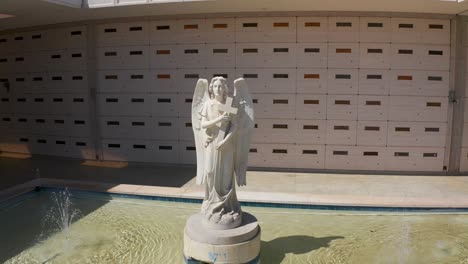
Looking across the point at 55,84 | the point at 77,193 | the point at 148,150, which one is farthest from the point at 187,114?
the point at 55,84

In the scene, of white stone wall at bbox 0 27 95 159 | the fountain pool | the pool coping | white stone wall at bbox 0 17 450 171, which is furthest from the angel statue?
white stone wall at bbox 0 27 95 159

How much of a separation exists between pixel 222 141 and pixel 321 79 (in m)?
5.78

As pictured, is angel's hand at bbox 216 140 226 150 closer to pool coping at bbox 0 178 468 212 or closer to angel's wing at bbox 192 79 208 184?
angel's wing at bbox 192 79 208 184

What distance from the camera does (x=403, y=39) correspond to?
9070 mm

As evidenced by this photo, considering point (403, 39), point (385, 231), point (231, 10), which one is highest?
point (231, 10)

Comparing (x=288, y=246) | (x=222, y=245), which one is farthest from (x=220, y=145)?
(x=288, y=246)

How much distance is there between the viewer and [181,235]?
5.68m

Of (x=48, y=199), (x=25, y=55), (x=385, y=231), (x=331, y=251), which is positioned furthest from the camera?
(x=25, y=55)

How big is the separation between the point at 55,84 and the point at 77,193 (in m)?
5.11

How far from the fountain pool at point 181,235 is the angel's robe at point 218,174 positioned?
3.01ft

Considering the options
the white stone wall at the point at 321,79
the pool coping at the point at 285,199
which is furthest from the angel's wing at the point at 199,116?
the white stone wall at the point at 321,79

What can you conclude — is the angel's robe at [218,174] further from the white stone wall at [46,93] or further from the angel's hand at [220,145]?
the white stone wall at [46,93]

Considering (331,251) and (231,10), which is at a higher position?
(231,10)

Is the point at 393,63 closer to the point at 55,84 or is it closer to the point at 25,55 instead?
the point at 55,84
